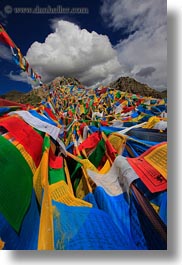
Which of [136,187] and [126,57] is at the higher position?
[126,57]

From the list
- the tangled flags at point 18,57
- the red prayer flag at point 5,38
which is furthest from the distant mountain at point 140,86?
the red prayer flag at point 5,38

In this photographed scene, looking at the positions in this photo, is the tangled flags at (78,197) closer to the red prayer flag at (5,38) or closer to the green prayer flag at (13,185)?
the green prayer flag at (13,185)

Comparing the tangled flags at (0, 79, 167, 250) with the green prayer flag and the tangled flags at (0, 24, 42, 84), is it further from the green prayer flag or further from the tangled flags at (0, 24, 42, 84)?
the tangled flags at (0, 24, 42, 84)

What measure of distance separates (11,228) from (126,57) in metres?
A: 1.15

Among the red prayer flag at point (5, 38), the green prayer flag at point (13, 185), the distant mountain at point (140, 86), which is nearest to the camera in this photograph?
the green prayer flag at point (13, 185)

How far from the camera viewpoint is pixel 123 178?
1.14 metres

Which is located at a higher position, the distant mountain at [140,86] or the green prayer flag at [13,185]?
the distant mountain at [140,86]

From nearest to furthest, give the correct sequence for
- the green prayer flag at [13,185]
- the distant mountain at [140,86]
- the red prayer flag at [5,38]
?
the green prayer flag at [13,185] < the red prayer flag at [5,38] < the distant mountain at [140,86]

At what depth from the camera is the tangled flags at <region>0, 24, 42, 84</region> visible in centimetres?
135

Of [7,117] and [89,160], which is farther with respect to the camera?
[89,160]

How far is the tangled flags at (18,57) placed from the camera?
135 centimetres

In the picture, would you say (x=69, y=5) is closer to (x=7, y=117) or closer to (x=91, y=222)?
(x=7, y=117)

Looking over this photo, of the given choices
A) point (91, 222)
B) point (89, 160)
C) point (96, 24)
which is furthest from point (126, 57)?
point (91, 222)

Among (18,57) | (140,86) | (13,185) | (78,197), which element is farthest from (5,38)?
(140,86)
